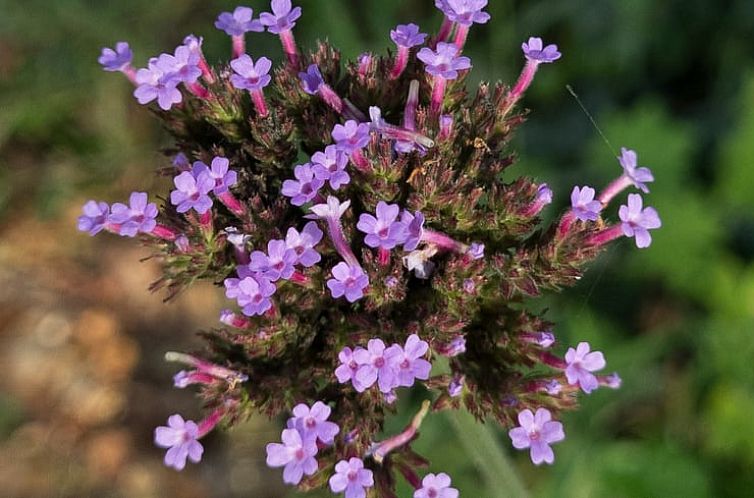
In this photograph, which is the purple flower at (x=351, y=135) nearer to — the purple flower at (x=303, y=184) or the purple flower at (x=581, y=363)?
the purple flower at (x=303, y=184)

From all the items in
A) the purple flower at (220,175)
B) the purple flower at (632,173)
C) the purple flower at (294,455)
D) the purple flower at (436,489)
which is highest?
the purple flower at (220,175)

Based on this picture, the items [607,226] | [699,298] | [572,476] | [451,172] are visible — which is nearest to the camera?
[451,172]

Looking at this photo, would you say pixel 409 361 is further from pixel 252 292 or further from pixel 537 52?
pixel 537 52

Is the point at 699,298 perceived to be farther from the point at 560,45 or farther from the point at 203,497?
the point at 203,497

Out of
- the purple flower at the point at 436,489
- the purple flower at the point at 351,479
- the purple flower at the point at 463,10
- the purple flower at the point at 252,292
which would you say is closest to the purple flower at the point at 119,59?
the purple flower at the point at 252,292

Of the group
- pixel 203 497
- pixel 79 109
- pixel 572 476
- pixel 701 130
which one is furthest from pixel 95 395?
pixel 701 130

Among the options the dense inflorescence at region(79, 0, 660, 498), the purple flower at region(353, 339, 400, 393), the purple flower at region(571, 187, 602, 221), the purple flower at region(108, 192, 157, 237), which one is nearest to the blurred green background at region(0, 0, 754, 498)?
the dense inflorescence at region(79, 0, 660, 498)

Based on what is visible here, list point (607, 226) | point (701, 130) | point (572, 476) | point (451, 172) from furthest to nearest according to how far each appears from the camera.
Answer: point (701, 130) → point (572, 476) → point (607, 226) → point (451, 172)
